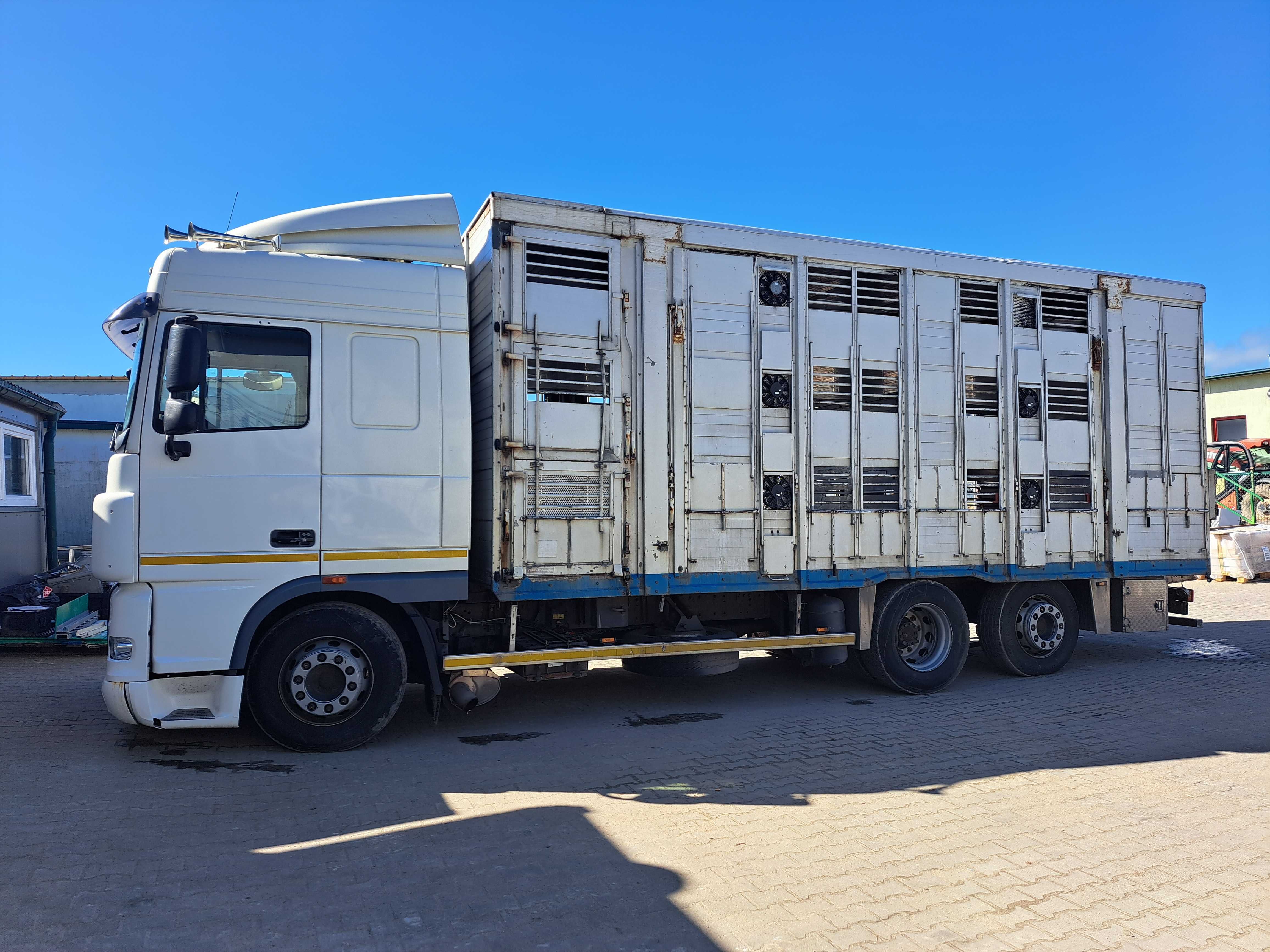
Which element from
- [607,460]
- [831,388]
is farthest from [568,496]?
[831,388]

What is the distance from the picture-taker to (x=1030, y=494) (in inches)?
314

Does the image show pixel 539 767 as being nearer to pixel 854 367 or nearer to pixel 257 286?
pixel 257 286

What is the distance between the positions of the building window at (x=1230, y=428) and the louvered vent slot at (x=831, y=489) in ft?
95.4

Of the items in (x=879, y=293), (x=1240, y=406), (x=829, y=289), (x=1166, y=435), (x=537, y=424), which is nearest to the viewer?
(x=537, y=424)

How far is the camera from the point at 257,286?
574cm

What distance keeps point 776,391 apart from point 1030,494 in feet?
9.32

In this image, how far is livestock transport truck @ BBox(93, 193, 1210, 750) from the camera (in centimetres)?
557

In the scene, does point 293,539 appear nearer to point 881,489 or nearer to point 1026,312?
point 881,489

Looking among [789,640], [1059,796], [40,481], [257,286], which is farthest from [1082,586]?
[40,481]

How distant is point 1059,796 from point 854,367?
3.77 meters

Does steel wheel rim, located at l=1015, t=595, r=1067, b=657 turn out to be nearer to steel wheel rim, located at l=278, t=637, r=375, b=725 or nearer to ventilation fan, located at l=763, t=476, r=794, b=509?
ventilation fan, located at l=763, t=476, r=794, b=509

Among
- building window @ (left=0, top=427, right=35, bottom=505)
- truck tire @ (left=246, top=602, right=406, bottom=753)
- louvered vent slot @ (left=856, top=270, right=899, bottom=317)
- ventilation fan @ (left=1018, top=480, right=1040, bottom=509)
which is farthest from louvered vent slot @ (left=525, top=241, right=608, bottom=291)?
building window @ (left=0, top=427, right=35, bottom=505)

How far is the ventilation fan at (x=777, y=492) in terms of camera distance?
702 centimetres

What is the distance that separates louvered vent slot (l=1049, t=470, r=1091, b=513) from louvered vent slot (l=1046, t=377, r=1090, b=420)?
1.76ft
